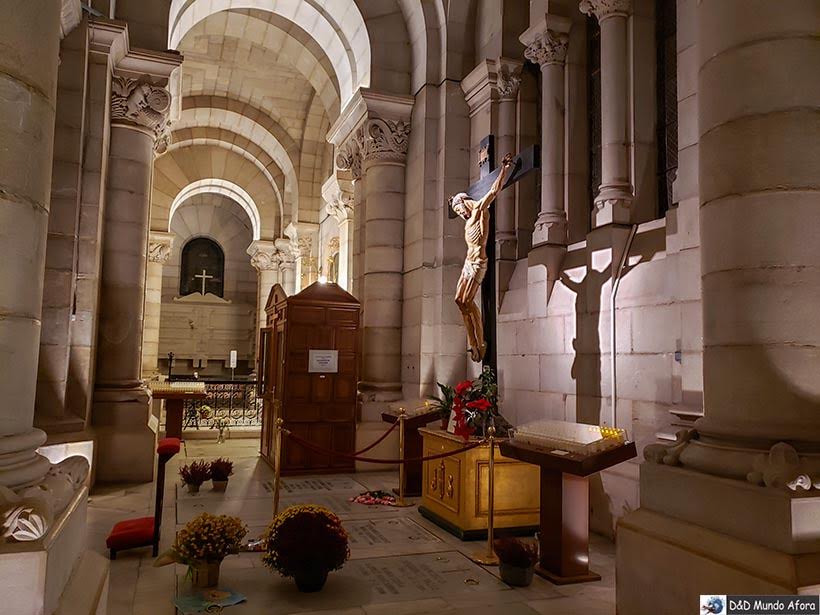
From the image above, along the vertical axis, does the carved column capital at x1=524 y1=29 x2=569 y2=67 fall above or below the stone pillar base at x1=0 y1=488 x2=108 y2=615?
above

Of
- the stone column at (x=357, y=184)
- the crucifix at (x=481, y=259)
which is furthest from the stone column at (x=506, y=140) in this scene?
the stone column at (x=357, y=184)

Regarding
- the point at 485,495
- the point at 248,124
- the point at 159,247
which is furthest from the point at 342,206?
the point at 485,495

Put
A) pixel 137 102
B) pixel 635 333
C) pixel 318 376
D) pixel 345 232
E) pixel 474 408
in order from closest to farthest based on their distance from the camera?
pixel 635 333 < pixel 474 408 < pixel 137 102 < pixel 318 376 < pixel 345 232

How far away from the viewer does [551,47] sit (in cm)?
841

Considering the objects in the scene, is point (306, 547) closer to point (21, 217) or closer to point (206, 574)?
point (206, 574)

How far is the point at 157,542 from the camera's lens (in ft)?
18.7

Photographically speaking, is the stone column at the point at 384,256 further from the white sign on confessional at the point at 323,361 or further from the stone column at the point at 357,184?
the white sign on confessional at the point at 323,361

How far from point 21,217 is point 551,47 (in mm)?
7287

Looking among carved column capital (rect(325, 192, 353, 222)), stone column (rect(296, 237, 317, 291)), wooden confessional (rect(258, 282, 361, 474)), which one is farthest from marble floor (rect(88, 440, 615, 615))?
stone column (rect(296, 237, 317, 291))

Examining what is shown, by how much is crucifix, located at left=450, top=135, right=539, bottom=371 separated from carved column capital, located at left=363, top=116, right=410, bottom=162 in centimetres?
317

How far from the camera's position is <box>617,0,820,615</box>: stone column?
10.9ft

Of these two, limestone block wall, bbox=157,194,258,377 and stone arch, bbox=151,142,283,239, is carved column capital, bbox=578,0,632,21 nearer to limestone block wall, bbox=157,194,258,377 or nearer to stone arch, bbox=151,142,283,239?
stone arch, bbox=151,142,283,239

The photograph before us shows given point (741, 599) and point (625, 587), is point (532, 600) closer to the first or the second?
point (625, 587)

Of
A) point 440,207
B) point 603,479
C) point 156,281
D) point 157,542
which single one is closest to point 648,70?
point 440,207
